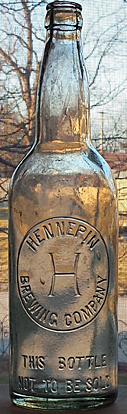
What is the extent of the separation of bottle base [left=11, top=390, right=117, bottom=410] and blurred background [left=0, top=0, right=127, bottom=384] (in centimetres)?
41

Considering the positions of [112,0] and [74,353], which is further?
[112,0]

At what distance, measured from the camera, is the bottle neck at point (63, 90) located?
0.51 metres

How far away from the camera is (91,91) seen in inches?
36.9

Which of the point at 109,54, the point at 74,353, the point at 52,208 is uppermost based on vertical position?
the point at 109,54

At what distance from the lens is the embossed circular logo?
18.9 inches

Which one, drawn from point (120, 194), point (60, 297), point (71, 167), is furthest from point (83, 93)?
point (120, 194)

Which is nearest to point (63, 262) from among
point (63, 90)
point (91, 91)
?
point (63, 90)

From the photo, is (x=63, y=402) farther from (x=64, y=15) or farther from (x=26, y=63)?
(x=26, y=63)

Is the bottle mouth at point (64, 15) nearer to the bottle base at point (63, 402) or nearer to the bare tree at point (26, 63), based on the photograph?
the bottle base at point (63, 402)

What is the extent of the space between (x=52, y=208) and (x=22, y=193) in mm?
30

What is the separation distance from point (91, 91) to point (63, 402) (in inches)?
22.6

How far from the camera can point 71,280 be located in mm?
481

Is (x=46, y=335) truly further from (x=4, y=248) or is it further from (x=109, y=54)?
(x=109, y=54)

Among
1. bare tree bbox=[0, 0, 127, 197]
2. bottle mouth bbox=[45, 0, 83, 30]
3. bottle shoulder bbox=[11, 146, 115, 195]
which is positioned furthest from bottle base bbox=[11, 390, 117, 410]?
bare tree bbox=[0, 0, 127, 197]
